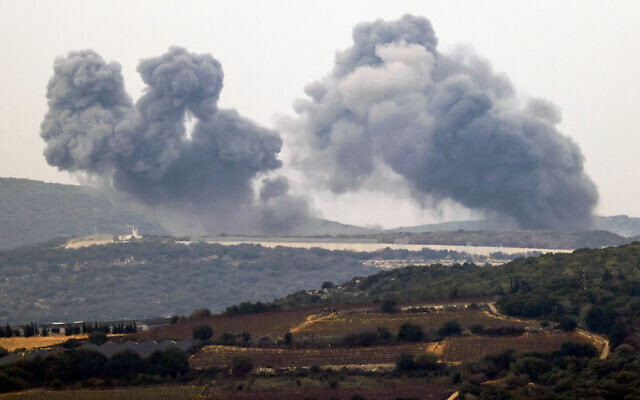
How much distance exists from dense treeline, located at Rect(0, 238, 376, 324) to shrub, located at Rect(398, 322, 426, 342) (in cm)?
7656

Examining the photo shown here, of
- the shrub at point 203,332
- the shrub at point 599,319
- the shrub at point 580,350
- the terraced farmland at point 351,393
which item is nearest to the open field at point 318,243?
the shrub at point 203,332

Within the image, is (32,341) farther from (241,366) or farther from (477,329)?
(477,329)

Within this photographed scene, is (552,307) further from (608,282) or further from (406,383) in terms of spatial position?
(406,383)

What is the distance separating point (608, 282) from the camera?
77.6m

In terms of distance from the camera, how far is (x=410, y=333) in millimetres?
69062

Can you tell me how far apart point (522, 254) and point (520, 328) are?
6555cm

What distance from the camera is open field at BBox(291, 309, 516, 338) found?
235ft

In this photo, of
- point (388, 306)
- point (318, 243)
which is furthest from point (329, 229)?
point (388, 306)

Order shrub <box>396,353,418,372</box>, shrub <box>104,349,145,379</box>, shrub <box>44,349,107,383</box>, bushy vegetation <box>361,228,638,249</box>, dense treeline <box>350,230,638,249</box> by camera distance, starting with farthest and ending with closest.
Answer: dense treeline <box>350,230,638,249</box> < bushy vegetation <box>361,228,638,249</box> < shrub <box>104,349,145,379</box> < shrub <box>44,349,107,383</box> < shrub <box>396,353,418,372</box>

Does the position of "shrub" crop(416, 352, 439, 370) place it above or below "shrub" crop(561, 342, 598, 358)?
below

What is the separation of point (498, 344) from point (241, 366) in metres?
13.8

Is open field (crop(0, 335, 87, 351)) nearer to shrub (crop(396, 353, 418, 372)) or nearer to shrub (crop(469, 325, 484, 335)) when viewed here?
shrub (crop(396, 353, 418, 372))

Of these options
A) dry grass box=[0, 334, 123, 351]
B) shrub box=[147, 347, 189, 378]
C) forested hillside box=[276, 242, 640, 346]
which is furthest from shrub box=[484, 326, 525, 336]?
dry grass box=[0, 334, 123, 351]

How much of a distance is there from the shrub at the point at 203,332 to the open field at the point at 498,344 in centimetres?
1535
